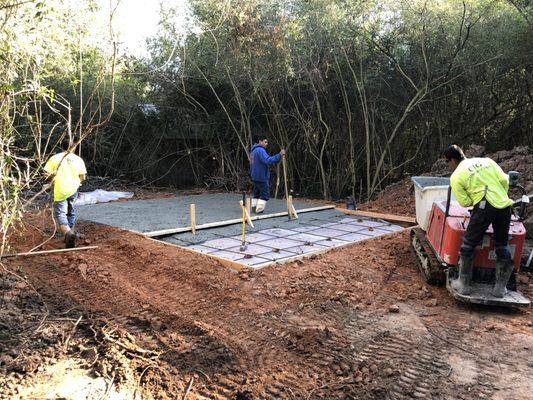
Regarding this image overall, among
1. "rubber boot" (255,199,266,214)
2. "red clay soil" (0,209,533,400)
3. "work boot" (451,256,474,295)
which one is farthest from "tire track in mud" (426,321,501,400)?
"rubber boot" (255,199,266,214)

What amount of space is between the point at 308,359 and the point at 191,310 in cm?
134

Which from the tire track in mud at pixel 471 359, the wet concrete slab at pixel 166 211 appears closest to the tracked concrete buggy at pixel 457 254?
the tire track in mud at pixel 471 359

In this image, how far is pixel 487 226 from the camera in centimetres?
425

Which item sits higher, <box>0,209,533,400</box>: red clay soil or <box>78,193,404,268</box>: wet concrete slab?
<box>78,193,404,268</box>: wet concrete slab

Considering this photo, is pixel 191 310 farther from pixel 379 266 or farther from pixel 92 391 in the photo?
pixel 379 266

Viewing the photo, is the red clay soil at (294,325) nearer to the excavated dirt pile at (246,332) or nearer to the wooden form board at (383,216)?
the excavated dirt pile at (246,332)

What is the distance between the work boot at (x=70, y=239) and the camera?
599 centimetres

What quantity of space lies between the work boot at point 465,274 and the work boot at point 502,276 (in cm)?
23

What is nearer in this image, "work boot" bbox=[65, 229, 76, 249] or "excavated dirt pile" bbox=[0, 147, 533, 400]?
"excavated dirt pile" bbox=[0, 147, 533, 400]

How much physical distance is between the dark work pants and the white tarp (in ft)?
26.8

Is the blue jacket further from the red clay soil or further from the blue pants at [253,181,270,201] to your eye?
the red clay soil

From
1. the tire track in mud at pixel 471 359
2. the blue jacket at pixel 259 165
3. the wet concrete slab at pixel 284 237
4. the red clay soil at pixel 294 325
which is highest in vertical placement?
the blue jacket at pixel 259 165

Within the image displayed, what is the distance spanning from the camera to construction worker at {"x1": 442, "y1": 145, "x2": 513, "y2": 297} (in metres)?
4.20

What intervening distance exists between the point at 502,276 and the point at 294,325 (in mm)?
2015
